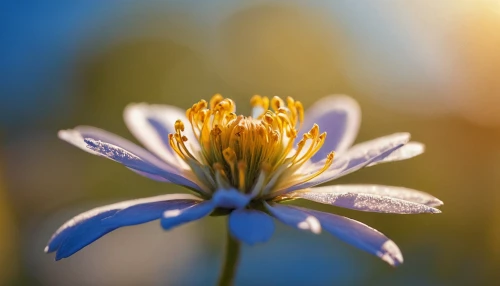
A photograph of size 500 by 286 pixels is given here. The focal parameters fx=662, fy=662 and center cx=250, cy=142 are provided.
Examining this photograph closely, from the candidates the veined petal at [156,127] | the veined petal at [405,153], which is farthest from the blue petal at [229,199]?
the veined petal at [405,153]

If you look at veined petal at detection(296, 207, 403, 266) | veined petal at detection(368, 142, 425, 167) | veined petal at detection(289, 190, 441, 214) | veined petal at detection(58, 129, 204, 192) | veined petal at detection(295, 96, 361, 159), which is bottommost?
veined petal at detection(296, 207, 403, 266)

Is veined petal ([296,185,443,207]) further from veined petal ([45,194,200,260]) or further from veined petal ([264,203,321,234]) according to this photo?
veined petal ([45,194,200,260])

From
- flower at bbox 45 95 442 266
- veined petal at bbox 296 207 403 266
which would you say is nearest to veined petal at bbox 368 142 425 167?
flower at bbox 45 95 442 266

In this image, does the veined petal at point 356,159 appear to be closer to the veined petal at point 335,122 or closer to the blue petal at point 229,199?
the veined petal at point 335,122

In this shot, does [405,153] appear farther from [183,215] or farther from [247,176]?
[183,215]

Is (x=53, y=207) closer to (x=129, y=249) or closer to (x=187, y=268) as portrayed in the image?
(x=129, y=249)

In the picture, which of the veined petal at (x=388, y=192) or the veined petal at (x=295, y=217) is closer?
the veined petal at (x=295, y=217)
